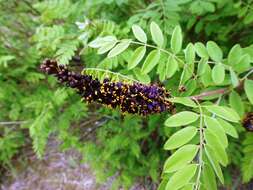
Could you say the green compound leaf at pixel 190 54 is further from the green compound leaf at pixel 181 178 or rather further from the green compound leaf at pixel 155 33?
the green compound leaf at pixel 181 178

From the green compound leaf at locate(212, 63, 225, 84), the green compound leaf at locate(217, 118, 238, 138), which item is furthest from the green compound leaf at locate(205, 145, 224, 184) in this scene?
the green compound leaf at locate(212, 63, 225, 84)

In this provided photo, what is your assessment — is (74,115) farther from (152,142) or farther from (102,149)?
(152,142)

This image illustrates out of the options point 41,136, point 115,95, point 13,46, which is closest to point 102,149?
point 41,136

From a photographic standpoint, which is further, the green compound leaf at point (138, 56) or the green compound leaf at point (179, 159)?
the green compound leaf at point (138, 56)

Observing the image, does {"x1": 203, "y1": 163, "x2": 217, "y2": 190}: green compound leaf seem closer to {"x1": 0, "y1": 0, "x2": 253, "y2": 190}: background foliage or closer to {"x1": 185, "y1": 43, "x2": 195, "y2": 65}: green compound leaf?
{"x1": 0, "y1": 0, "x2": 253, "y2": 190}: background foliage

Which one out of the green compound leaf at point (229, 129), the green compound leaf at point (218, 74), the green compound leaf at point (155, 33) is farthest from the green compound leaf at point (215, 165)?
the green compound leaf at point (155, 33)

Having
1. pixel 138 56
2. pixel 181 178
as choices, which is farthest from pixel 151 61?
pixel 181 178
